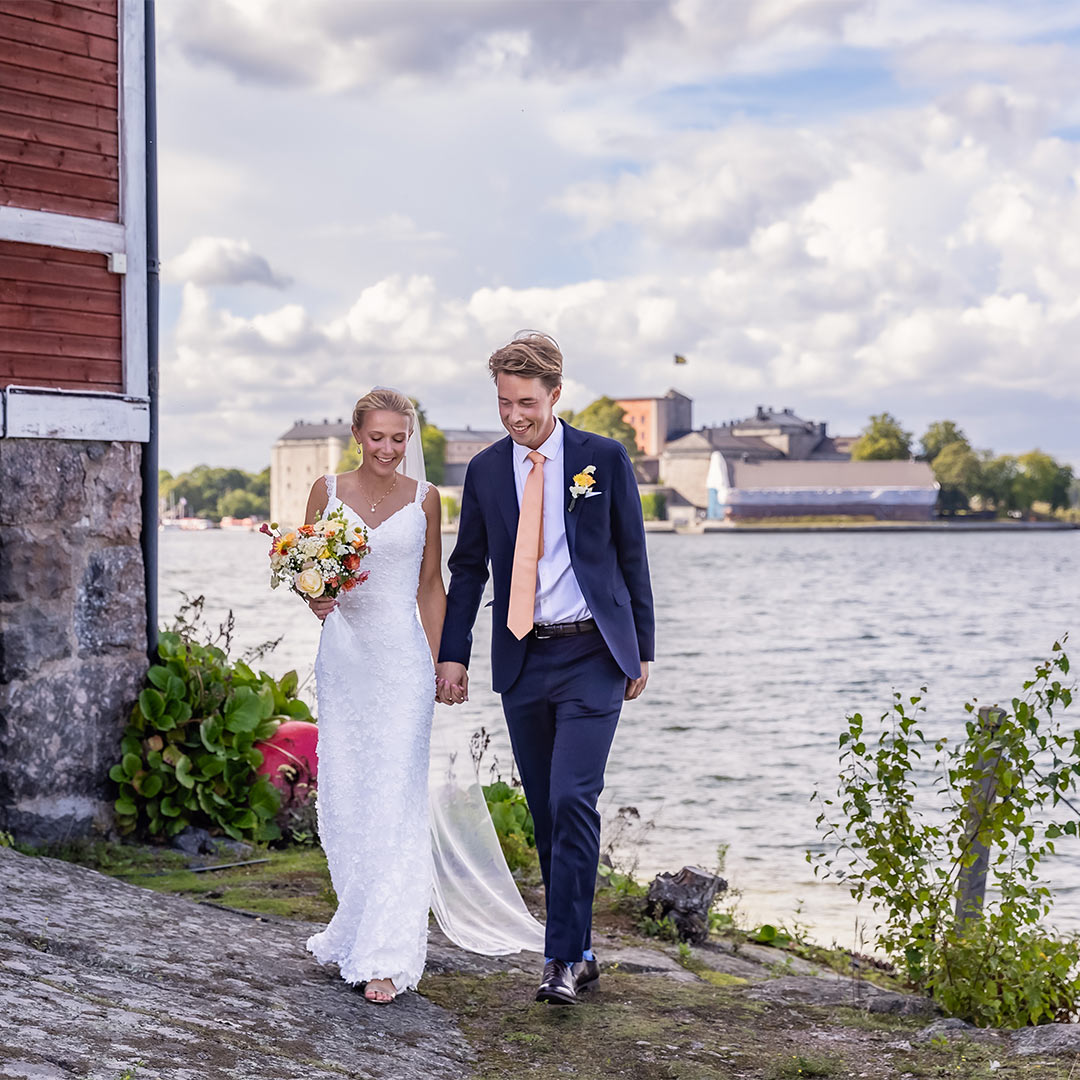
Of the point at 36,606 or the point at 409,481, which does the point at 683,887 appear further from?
the point at 36,606

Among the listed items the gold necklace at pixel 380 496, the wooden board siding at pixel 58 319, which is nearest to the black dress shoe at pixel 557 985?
the gold necklace at pixel 380 496

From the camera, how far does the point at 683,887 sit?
260 inches

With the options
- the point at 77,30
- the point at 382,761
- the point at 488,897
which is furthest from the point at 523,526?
the point at 77,30

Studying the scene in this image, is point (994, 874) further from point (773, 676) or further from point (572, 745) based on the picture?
point (773, 676)

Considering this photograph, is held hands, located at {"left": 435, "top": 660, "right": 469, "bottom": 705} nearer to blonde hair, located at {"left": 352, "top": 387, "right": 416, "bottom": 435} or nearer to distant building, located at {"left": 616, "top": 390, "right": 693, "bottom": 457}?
blonde hair, located at {"left": 352, "top": 387, "right": 416, "bottom": 435}

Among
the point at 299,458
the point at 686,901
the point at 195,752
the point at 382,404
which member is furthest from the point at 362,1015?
the point at 299,458

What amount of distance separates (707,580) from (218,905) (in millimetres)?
56260

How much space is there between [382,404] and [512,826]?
3.32m

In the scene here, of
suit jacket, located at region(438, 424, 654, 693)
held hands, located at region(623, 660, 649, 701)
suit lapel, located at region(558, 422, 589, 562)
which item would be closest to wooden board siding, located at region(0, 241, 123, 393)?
suit jacket, located at region(438, 424, 654, 693)

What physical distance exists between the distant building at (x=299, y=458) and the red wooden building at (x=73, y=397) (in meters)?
130

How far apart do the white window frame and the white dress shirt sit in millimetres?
3068

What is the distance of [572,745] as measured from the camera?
468 cm

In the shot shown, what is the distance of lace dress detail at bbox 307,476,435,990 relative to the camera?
470 cm

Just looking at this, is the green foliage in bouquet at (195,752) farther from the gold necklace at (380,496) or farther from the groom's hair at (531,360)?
the groom's hair at (531,360)
